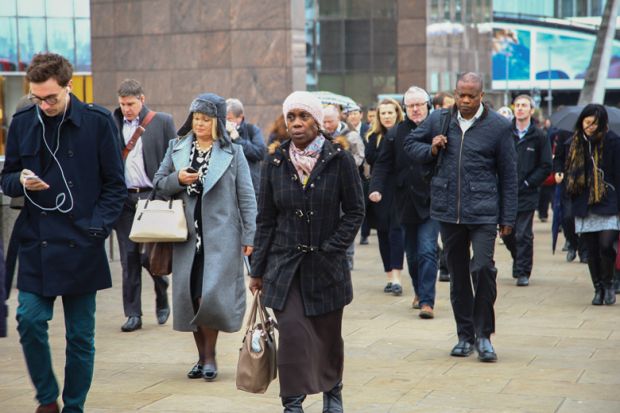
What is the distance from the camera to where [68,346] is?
6496mm

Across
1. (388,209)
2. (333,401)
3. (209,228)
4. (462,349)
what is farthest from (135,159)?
(333,401)

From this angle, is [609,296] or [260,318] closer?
[260,318]

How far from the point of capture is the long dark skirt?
641cm

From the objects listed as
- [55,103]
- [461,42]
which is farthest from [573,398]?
[461,42]

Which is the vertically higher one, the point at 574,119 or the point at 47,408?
the point at 574,119

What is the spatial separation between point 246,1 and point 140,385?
44.9 feet

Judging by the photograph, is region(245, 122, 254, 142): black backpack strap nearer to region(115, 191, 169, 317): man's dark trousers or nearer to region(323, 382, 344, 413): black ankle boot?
region(115, 191, 169, 317): man's dark trousers

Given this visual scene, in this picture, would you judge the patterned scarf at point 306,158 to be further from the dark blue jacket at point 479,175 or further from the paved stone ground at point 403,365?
the dark blue jacket at point 479,175

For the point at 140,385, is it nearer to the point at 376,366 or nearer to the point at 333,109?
the point at 376,366

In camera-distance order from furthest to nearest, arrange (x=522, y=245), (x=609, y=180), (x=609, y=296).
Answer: (x=522, y=245), (x=609, y=180), (x=609, y=296)

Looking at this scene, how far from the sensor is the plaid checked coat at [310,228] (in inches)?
257

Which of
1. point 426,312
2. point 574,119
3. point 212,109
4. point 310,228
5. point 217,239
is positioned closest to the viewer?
point 310,228

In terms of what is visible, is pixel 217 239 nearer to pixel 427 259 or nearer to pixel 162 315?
pixel 162 315

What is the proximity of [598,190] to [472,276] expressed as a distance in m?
3.32
